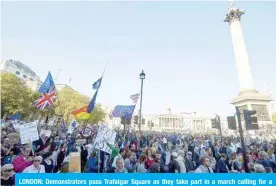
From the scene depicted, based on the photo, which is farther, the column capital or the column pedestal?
the column capital

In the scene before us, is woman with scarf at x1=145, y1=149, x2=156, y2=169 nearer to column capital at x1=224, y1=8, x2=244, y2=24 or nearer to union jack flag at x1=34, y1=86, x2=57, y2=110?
union jack flag at x1=34, y1=86, x2=57, y2=110

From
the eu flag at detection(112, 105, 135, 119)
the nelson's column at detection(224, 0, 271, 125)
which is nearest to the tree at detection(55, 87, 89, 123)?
the nelson's column at detection(224, 0, 271, 125)

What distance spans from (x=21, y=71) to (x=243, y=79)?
78212 millimetres

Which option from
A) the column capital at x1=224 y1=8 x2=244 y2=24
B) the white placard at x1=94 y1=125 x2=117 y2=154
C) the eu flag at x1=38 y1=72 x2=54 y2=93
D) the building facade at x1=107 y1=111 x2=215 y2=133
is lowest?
the white placard at x1=94 y1=125 x2=117 y2=154

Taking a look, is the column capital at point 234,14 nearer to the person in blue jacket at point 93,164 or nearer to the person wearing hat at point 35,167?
the person in blue jacket at point 93,164

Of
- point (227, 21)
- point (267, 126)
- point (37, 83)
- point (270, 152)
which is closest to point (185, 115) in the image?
point (37, 83)

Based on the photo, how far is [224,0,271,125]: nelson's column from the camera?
30656mm

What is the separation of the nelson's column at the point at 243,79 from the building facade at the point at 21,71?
207 ft

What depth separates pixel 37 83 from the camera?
267 feet

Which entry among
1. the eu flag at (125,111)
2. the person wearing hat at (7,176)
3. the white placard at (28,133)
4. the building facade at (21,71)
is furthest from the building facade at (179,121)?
the person wearing hat at (7,176)

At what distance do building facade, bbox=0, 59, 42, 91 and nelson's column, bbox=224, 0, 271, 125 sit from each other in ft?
207

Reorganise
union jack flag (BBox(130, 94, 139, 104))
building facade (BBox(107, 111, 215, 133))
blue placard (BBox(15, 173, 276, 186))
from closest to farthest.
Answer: blue placard (BBox(15, 173, 276, 186)) → union jack flag (BBox(130, 94, 139, 104)) → building facade (BBox(107, 111, 215, 133))

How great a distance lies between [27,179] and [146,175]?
2.45 meters

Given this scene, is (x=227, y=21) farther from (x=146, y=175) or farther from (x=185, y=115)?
(x=185, y=115)
